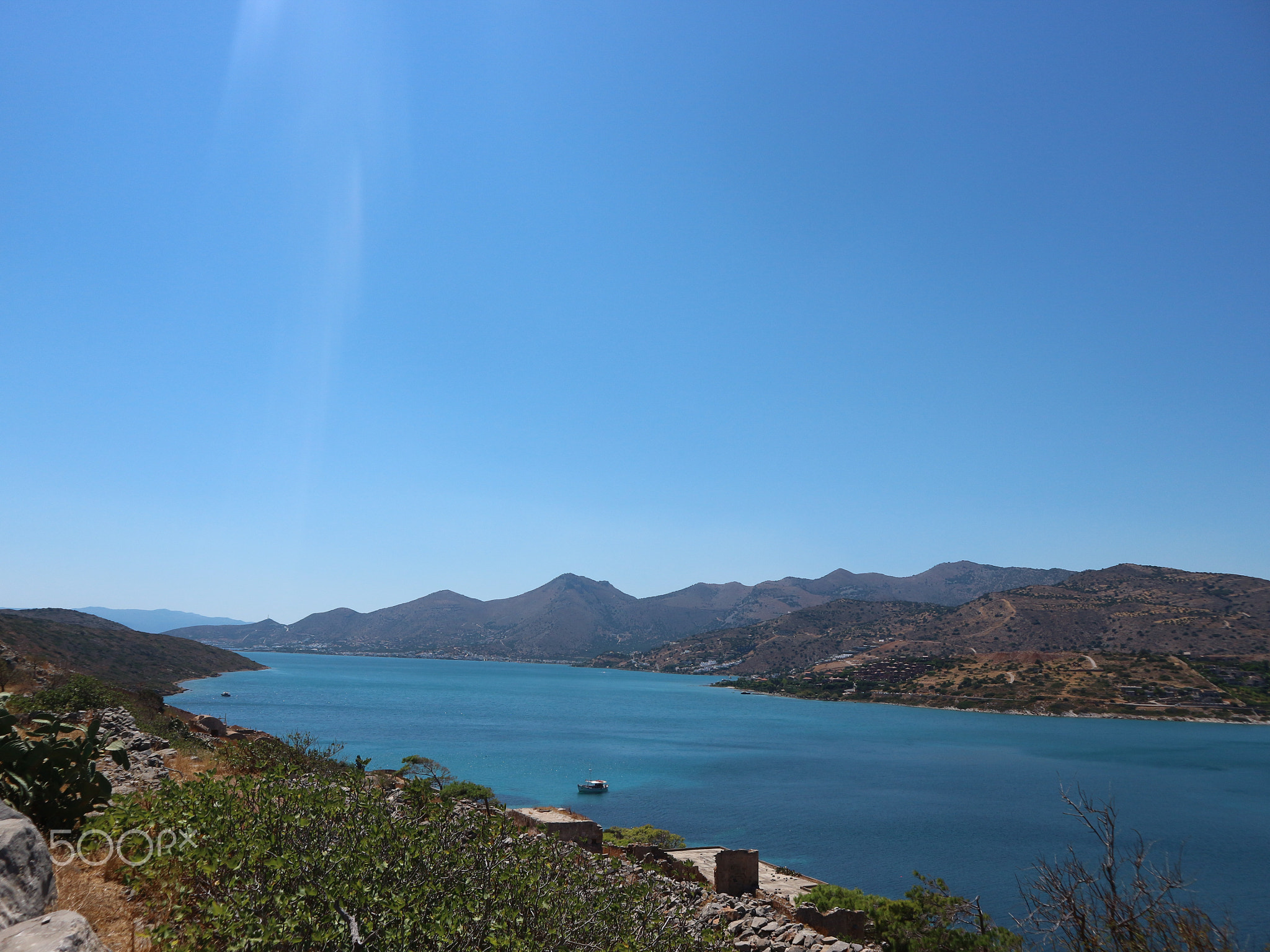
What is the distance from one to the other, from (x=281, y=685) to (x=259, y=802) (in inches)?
5996

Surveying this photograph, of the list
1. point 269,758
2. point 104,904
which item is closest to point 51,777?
point 104,904

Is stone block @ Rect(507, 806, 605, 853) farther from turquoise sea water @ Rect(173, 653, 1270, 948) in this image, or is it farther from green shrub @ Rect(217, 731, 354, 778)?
turquoise sea water @ Rect(173, 653, 1270, 948)

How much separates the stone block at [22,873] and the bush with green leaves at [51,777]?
208 cm

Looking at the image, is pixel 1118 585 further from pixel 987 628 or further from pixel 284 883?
pixel 284 883

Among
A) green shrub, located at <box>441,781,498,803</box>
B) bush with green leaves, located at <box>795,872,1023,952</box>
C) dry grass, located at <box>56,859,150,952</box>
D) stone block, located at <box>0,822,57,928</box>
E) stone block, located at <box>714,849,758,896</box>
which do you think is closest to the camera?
stone block, located at <box>0,822,57,928</box>

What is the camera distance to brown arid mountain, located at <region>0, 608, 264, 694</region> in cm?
7284

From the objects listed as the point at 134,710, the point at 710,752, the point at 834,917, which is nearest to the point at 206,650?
the point at 710,752

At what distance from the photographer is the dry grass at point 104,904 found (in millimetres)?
5719

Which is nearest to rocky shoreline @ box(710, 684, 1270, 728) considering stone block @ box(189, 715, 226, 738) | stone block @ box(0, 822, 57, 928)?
stone block @ box(189, 715, 226, 738)

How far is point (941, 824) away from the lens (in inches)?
1822

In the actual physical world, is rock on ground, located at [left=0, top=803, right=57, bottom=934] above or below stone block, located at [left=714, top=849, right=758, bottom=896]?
above

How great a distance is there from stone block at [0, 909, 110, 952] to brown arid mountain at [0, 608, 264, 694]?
38.6m

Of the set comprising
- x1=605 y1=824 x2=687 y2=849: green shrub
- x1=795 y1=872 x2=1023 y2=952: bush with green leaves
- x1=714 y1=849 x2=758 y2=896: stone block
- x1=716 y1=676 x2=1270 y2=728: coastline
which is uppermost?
x1=795 y1=872 x2=1023 y2=952: bush with green leaves

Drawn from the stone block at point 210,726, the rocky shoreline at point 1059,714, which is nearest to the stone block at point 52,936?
the stone block at point 210,726
